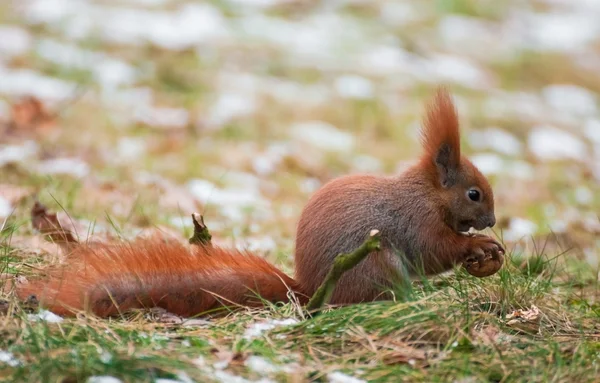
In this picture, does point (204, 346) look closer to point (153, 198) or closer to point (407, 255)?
point (407, 255)

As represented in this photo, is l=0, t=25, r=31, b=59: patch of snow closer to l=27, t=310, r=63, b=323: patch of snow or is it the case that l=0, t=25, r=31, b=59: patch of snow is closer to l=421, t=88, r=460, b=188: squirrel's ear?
l=421, t=88, r=460, b=188: squirrel's ear

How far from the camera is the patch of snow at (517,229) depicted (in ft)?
15.1

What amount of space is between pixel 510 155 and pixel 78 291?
4971mm

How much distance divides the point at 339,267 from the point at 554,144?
16.9 ft

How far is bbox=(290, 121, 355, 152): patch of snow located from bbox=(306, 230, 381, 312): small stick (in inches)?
149

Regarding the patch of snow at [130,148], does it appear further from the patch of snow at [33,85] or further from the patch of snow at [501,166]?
the patch of snow at [501,166]

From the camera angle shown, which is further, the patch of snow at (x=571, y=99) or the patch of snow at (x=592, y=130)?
the patch of snow at (x=571, y=99)

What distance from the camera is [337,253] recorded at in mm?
2832

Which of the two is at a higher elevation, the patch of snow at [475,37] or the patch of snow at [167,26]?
the patch of snow at [167,26]

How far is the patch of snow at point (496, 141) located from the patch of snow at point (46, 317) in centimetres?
490

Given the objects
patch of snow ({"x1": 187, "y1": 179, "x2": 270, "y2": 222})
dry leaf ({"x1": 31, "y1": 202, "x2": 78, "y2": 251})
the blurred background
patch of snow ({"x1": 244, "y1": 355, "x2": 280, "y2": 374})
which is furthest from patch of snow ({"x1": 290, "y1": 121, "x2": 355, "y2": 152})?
patch of snow ({"x1": 244, "y1": 355, "x2": 280, "y2": 374})

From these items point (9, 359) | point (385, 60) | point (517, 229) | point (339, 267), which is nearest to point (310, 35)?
point (385, 60)

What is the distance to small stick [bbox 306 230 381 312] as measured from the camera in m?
2.51

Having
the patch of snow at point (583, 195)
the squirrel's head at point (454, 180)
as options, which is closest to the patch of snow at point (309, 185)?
the patch of snow at point (583, 195)
